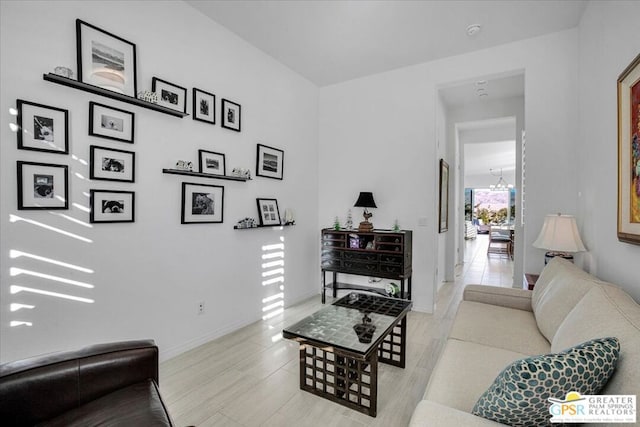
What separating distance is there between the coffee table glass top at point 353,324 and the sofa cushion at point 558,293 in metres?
0.87

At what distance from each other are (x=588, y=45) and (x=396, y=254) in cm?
253

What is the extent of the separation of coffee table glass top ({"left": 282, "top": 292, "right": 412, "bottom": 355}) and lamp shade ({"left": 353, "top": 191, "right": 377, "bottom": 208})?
4.80 feet

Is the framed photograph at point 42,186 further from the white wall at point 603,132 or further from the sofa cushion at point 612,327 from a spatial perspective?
the white wall at point 603,132

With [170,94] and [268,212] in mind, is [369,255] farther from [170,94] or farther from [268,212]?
[170,94]

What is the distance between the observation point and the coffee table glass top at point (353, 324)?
5.93ft

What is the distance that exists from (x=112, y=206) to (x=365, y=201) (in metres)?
2.63

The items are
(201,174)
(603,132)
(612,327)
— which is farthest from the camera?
(201,174)

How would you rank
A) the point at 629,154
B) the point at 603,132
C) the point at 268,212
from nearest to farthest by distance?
the point at 629,154 → the point at 603,132 → the point at 268,212

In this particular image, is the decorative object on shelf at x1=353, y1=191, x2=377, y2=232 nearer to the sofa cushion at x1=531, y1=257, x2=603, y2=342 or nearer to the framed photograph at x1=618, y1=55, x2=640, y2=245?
the sofa cushion at x1=531, y1=257, x2=603, y2=342

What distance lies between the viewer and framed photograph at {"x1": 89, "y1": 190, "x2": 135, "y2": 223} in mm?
2021

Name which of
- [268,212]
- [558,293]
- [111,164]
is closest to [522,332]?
[558,293]

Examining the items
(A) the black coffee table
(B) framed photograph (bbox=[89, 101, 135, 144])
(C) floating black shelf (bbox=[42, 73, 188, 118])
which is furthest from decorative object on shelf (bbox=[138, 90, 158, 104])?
(A) the black coffee table

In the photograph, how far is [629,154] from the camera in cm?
173
